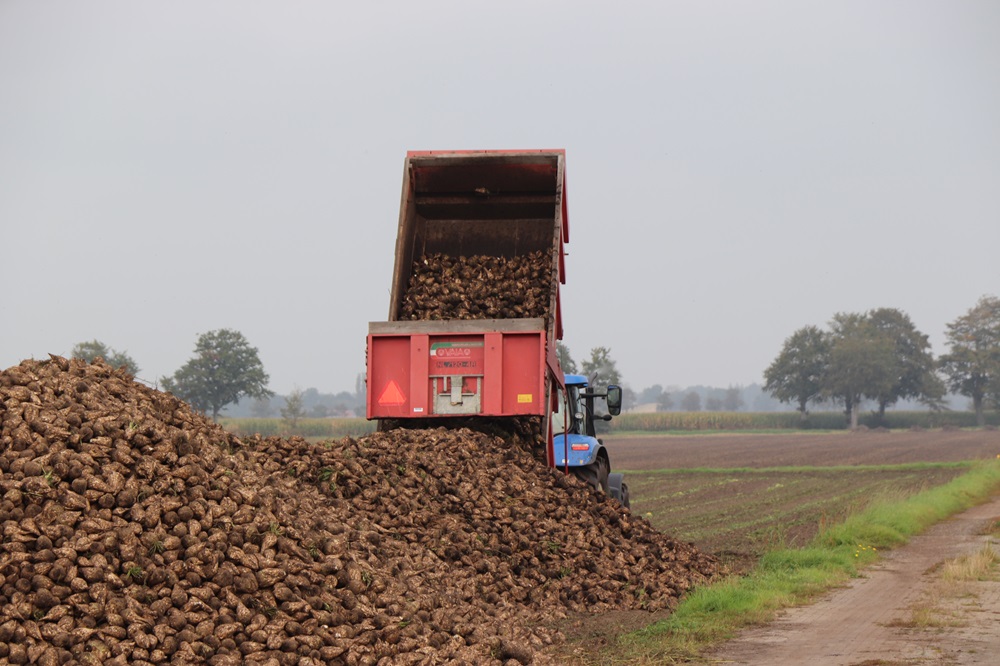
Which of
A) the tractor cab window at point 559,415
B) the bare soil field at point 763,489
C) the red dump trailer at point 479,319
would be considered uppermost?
the red dump trailer at point 479,319

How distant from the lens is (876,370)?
106 m

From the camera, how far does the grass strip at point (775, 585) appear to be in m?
8.66

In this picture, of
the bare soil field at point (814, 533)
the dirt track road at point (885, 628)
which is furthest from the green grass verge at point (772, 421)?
the dirt track road at point (885, 628)

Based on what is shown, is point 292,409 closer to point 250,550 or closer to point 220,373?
point 220,373

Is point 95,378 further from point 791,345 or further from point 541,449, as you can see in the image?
point 791,345

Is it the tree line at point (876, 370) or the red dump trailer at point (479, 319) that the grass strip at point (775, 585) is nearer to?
the red dump trailer at point (479, 319)

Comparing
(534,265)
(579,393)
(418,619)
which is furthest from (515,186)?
(418,619)

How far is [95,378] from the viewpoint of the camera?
31.5 feet

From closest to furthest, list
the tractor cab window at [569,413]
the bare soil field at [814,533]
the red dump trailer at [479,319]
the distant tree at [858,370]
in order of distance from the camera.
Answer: the bare soil field at [814,533] < the red dump trailer at [479,319] < the tractor cab window at [569,413] < the distant tree at [858,370]

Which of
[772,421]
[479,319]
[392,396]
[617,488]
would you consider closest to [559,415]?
[617,488]

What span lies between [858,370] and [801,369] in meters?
6.00

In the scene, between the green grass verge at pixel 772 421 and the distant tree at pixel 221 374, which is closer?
the distant tree at pixel 221 374

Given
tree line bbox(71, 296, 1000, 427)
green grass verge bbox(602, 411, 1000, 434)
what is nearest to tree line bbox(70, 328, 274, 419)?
green grass verge bbox(602, 411, 1000, 434)

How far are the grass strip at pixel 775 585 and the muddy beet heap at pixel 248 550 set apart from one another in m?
0.61
